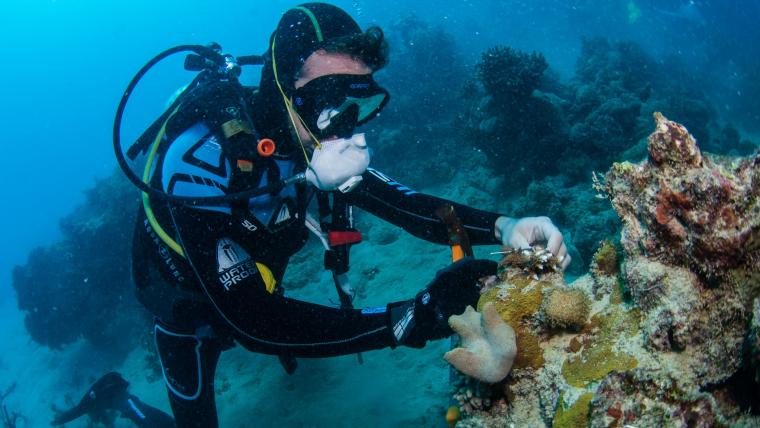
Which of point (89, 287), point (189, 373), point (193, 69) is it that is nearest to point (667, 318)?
point (189, 373)

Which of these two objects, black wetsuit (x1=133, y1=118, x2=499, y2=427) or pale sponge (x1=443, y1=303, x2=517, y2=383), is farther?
black wetsuit (x1=133, y1=118, x2=499, y2=427)

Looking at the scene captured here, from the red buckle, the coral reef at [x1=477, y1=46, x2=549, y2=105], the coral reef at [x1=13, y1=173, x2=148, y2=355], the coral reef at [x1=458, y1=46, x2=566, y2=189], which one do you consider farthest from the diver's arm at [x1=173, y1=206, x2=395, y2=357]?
the coral reef at [x1=13, y1=173, x2=148, y2=355]

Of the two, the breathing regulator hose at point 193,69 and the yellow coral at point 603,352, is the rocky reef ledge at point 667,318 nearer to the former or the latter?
the yellow coral at point 603,352

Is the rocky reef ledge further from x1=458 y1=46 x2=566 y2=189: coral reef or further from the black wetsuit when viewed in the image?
x1=458 y1=46 x2=566 y2=189: coral reef

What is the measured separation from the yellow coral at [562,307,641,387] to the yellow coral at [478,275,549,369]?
0.15 m

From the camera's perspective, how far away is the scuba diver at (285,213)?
246cm

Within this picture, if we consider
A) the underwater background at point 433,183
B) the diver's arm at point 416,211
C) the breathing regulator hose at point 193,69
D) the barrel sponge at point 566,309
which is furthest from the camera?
the underwater background at point 433,183

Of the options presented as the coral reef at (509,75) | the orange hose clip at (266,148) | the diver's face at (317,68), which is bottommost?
the coral reef at (509,75)

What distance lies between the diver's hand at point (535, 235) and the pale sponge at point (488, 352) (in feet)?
2.09

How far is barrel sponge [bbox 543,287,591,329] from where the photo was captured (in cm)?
165

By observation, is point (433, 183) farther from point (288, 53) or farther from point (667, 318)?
point (667, 318)

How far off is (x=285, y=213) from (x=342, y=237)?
49cm

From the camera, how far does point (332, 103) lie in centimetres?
271

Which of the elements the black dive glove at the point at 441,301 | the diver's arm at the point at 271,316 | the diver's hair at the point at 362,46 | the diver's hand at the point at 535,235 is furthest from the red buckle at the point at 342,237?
the diver's hair at the point at 362,46
